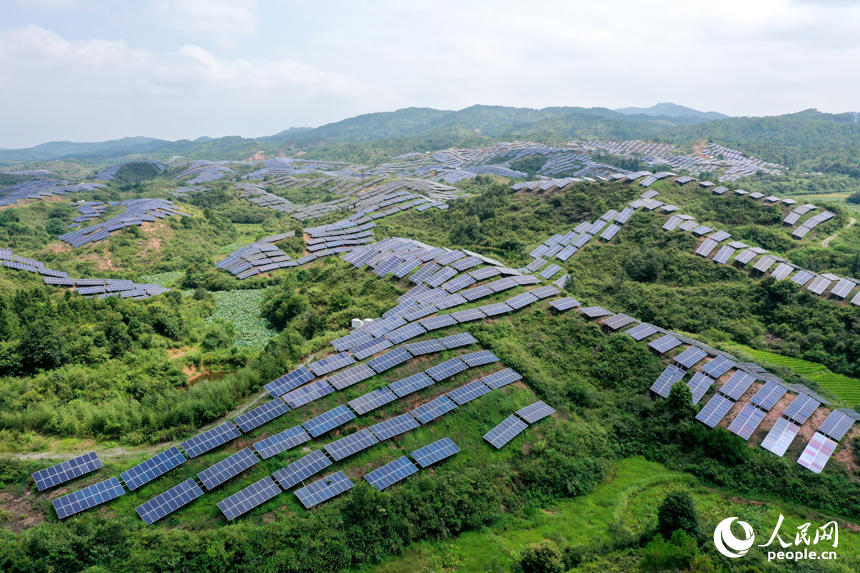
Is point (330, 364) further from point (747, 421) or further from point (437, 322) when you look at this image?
point (747, 421)

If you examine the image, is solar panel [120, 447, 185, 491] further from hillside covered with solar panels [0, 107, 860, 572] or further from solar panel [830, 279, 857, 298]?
solar panel [830, 279, 857, 298]

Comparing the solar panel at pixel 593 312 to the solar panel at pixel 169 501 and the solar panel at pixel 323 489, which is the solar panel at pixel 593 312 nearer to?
the solar panel at pixel 323 489

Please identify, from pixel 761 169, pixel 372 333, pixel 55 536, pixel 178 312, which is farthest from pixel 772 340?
pixel 761 169

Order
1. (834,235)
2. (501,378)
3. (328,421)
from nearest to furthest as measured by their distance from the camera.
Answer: (328,421) < (501,378) < (834,235)

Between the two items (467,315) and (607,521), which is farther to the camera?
(467,315)

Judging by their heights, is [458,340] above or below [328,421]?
above

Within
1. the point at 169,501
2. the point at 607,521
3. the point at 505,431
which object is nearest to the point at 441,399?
the point at 505,431

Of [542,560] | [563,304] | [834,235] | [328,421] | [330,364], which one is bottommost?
[542,560]
